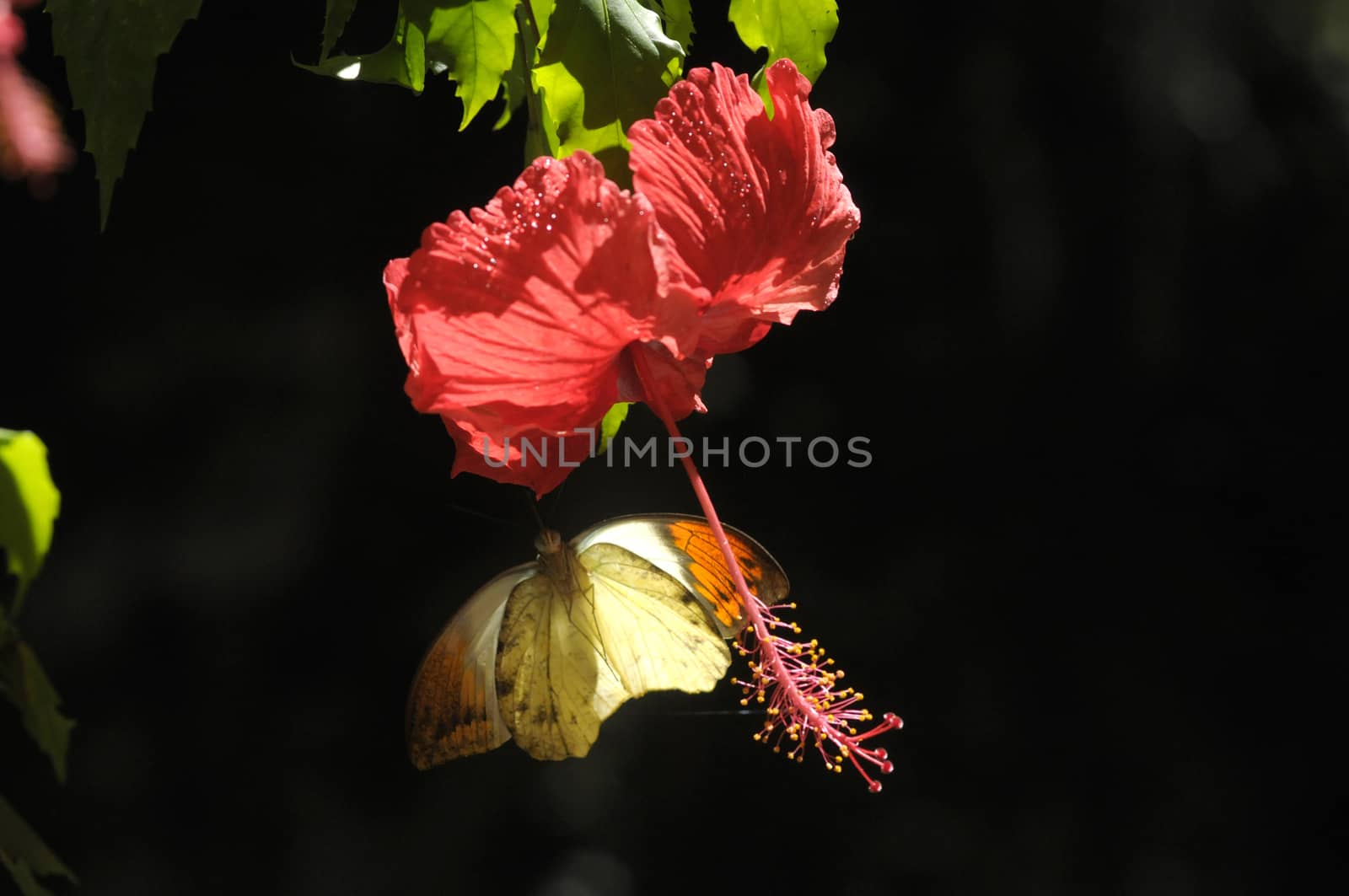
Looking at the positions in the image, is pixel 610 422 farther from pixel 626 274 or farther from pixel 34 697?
pixel 34 697

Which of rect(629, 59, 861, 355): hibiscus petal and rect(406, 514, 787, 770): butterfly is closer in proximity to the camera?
rect(629, 59, 861, 355): hibiscus petal

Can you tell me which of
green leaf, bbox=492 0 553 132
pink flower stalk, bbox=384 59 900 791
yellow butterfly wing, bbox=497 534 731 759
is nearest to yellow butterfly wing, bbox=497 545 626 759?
yellow butterfly wing, bbox=497 534 731 759

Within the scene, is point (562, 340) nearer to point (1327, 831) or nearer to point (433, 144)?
point (433, 144)

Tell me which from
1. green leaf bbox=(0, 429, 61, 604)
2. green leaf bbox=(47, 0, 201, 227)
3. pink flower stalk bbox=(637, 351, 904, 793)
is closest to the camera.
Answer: green leaf bbox=(0, 429, 61, 604)

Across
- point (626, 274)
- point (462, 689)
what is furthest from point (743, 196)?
point (462, 689)

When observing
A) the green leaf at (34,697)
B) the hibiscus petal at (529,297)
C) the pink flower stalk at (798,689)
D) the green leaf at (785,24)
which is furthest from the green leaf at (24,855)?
the green leaf at (785,24)

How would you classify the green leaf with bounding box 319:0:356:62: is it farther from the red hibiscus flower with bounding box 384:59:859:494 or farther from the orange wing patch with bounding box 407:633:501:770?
the orange wing patch with bounding box 407:633:501:770

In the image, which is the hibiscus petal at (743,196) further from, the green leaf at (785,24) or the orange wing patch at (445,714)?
the orange wing patch at (445,714)
